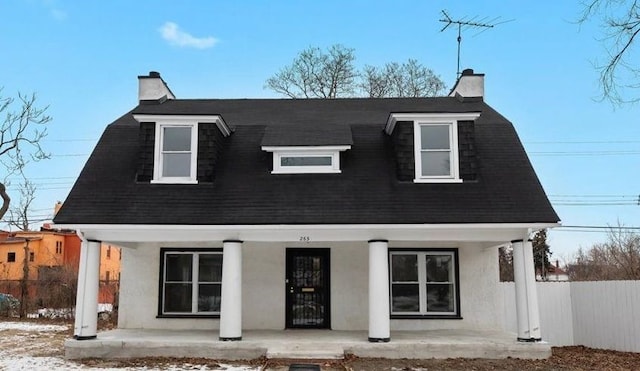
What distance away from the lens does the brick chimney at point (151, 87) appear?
50.7ft

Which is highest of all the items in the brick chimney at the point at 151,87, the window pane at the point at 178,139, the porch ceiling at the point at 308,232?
the brick chimney at the point at 151,87

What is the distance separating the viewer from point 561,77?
15.1m

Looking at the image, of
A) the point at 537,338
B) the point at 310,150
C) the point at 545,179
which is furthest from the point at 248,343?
the point at 545,179

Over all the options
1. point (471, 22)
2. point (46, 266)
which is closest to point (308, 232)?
point (471, 22)

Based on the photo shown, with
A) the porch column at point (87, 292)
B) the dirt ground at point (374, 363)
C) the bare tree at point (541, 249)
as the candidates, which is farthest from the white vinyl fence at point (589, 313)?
the bare tree at point (541, 249)

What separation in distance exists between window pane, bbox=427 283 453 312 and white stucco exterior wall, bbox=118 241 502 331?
0.95 feet

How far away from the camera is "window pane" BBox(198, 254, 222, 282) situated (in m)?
13.8

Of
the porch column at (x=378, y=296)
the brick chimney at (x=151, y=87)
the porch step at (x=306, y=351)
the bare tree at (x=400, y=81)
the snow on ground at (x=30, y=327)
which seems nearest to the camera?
the porch step at (x=306, y=351)

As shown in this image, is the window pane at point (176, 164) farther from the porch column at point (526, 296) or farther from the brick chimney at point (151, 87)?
the porch column at point (526, 296)

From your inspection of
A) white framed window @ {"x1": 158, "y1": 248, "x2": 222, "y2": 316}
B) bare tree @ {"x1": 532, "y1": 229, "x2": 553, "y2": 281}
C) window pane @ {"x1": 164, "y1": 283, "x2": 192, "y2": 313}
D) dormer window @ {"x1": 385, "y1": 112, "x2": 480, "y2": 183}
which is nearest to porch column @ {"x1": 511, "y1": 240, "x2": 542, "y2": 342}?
dormer window @ {"x1": 385, "y1": 112, "x2": 480, "y2": 183}

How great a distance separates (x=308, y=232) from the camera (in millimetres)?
11617

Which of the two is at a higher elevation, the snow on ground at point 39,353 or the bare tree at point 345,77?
the bare tree at point 345,77

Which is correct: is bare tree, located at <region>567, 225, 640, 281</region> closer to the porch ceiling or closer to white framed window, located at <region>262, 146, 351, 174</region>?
the porch ceiling

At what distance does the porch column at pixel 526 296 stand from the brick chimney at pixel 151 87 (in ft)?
33.6
